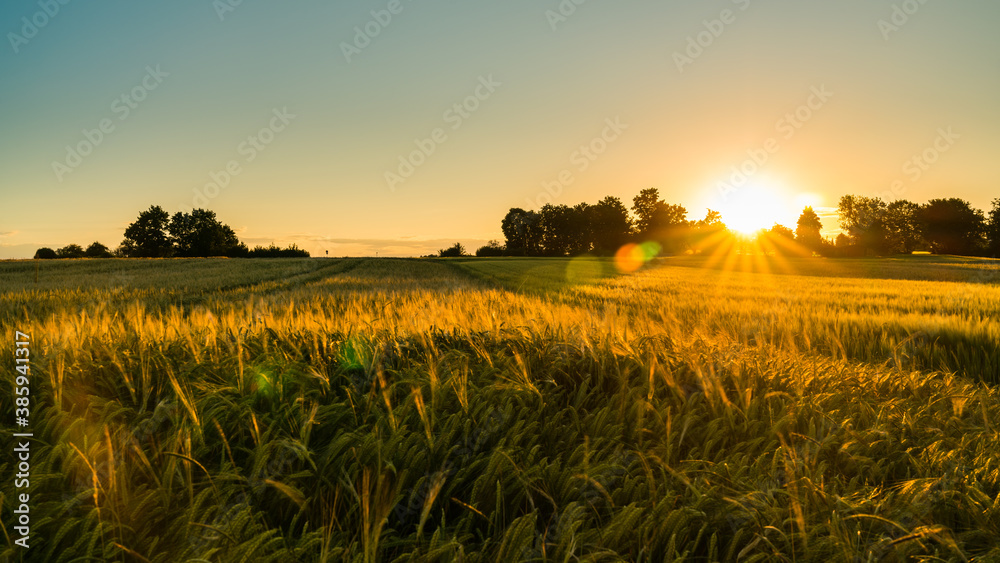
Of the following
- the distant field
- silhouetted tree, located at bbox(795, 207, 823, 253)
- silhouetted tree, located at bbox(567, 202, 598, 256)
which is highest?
silhouetted tree, located at bbox(567, 202, 598, 256)

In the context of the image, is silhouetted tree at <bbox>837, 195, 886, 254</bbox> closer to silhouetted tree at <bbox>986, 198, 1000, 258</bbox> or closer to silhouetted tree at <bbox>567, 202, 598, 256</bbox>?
silhouetted tree at <bbox>986, 198, 1000, 258</bbox>

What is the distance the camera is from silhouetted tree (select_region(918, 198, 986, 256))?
261 feet

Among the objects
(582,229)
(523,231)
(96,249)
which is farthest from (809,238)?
(96,249)

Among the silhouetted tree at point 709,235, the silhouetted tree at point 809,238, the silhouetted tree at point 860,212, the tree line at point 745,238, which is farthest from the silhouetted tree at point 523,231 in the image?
the silhouetted tree at point 860,212

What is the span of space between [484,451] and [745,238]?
284 ft

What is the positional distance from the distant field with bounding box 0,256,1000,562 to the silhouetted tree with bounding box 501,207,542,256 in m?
106

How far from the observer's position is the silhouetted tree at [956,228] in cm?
7956

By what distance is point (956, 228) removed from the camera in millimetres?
80375

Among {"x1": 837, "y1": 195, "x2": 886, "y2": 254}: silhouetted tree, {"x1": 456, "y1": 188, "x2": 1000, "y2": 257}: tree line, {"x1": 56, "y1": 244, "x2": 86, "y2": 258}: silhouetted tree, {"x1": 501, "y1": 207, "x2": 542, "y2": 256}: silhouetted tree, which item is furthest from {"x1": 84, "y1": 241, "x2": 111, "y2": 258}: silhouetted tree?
{"x1": 837, "y1": 195, "x2": 886, "y2": 254}: silhouetted tree

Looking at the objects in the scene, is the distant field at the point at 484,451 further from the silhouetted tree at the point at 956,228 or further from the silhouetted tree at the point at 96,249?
the silhouetted tree at the point at 96,249

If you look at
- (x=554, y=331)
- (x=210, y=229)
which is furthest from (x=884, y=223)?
(x=210, y=229)

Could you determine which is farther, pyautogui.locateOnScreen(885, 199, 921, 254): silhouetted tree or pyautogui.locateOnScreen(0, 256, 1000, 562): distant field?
pyautogui.locateOnScreen(885, 199, 921, 254): silhouetted tree

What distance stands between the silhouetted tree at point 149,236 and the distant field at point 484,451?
114 meters

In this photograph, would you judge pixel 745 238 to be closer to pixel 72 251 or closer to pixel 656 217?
pixel 656 217
